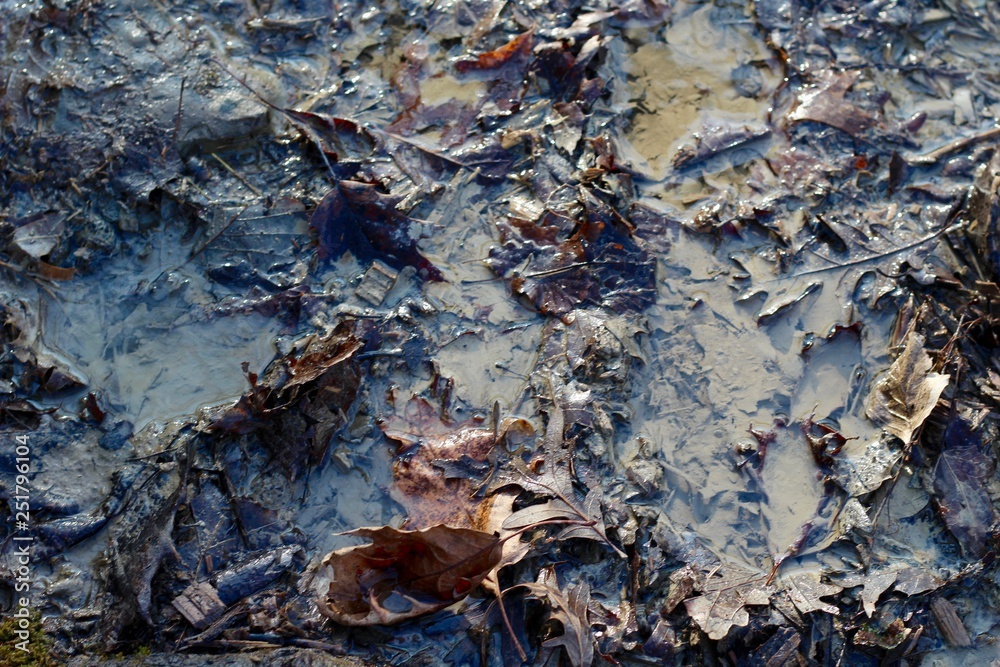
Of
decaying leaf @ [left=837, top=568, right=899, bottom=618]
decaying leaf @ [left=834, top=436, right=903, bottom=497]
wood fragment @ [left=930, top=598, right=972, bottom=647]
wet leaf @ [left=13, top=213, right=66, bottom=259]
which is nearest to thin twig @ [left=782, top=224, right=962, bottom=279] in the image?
decaying leaf @ [left=834, top=436, right=903, bottom=497]

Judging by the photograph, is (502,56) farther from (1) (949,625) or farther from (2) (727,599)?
(1) (949,625)

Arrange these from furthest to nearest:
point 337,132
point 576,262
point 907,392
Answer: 1. point 337,132
2. point 576,262
3. point 907,392


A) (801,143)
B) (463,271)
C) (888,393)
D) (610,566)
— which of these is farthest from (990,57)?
(610,566)

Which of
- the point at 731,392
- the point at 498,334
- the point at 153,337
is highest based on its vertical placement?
the point at 153,337

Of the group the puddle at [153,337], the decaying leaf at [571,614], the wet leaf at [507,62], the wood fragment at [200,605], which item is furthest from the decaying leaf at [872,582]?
the wet leaf at [507,62]

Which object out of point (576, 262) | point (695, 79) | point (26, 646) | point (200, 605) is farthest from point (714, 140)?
point (26, 646)

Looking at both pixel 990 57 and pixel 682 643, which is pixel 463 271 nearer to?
pixel 682 643
